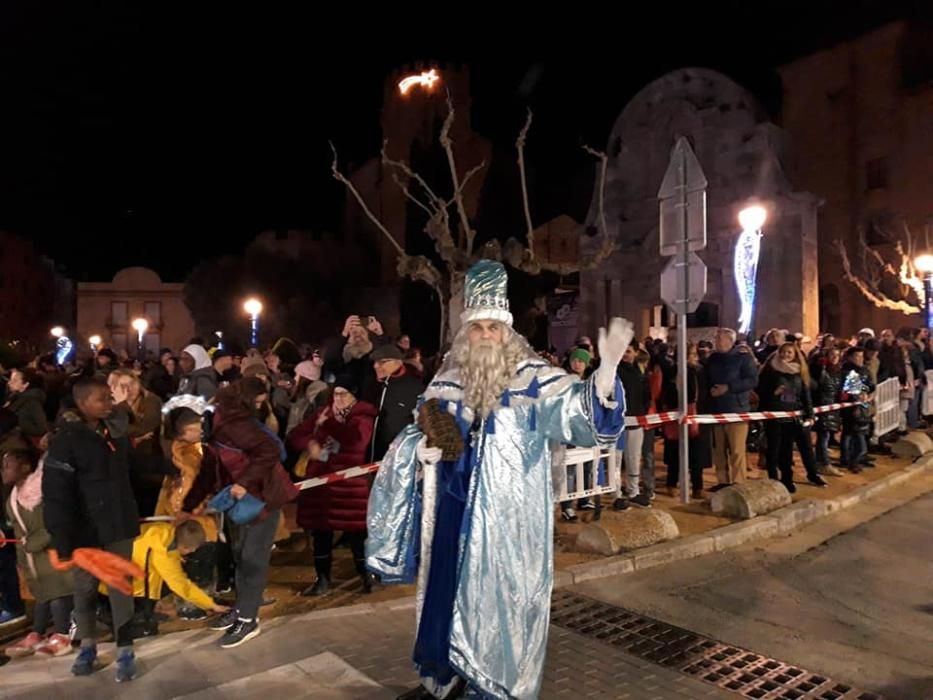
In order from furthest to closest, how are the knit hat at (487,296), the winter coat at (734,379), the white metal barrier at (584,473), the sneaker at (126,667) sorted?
the winter coat at (734,379), the white metal barrier at (584,473), the sneaker at (126,667), the knit hat at (487,296)

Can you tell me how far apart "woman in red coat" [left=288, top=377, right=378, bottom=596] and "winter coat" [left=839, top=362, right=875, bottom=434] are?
7.92 metres

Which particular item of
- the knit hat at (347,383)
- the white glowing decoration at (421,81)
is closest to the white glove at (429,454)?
the knit hat at (347,383)

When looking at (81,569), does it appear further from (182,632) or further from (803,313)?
(803,313)

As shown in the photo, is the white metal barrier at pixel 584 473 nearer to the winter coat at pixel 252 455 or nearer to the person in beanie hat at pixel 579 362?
the person in beanie hat at pixel 579 362

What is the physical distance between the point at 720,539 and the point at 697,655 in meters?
2.73

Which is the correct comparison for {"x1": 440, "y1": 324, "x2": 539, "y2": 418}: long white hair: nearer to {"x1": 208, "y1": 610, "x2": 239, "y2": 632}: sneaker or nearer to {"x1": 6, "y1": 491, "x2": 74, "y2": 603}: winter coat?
{"x1": 208, "y1": 610, "x2": 239, "y2": 632}: sneaker

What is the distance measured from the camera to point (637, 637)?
17.7ft

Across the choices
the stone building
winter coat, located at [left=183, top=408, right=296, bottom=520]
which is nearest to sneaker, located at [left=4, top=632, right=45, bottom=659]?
winter coat, located at [left=183, top=408, right=296, bottom=520]

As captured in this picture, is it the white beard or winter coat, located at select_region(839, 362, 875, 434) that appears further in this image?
winter coat, located at select_region(839, 362, 875, 434)

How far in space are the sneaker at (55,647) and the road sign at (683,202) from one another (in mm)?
7019

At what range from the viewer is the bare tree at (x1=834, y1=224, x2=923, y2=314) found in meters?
25.9

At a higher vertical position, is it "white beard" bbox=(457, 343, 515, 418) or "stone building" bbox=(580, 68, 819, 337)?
"stone building" bbox=(580, 68, 819, 337)

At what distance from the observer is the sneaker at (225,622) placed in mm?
5395

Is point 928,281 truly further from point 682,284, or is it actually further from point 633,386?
point 633,386
